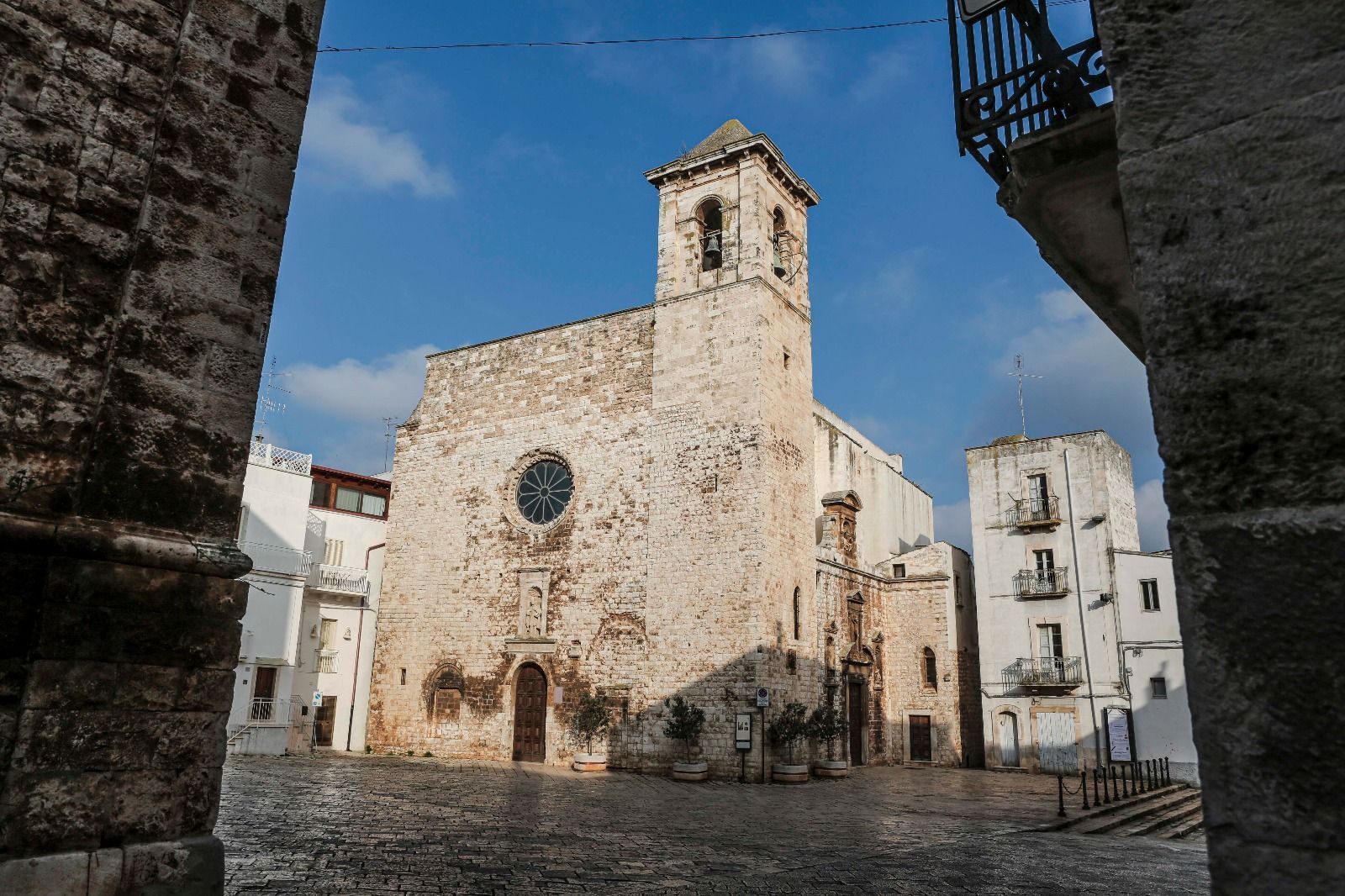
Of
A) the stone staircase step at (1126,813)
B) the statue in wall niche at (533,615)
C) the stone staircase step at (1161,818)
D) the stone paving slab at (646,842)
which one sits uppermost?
the statue in wall niche at (533,615)

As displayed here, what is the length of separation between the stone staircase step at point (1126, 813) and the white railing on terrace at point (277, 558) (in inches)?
716

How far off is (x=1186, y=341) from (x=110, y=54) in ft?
15.5

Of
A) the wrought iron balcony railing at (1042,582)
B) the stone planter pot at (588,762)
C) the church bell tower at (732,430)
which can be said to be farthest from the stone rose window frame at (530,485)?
the wrought iron balcony railing at (1042,582)

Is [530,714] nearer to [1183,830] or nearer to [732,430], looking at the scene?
[732,430]

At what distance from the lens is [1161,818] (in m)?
14.0

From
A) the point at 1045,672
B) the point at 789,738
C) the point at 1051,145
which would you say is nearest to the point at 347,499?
the point at 789,738

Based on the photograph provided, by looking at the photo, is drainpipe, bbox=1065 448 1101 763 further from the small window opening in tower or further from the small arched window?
the small arched window

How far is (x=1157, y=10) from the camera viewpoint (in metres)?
1.95

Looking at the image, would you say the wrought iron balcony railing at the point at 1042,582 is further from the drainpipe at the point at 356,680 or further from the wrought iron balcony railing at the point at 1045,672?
the drainpipe at the point at 356,680

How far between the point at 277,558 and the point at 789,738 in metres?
13.2

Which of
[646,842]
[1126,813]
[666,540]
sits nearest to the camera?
[646,842]

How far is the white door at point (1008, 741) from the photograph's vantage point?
24516mm

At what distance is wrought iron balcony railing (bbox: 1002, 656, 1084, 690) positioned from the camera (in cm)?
2370

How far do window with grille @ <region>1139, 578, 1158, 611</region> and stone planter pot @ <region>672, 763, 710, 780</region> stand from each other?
1269 centimetres
